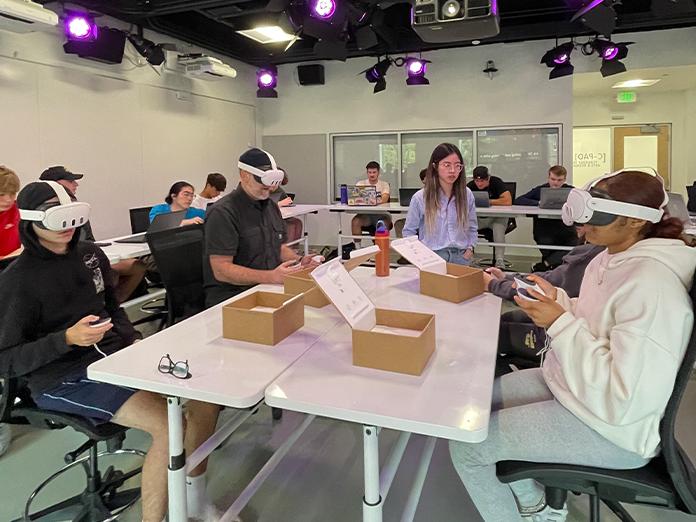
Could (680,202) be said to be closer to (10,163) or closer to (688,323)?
(688,323)

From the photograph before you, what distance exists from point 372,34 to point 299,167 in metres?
3.46

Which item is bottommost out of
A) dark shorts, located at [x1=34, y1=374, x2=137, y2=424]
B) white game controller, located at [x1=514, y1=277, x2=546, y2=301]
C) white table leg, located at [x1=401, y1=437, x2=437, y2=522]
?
white table leg, located at [x1=401, y1=437, x2=437, y2=522]

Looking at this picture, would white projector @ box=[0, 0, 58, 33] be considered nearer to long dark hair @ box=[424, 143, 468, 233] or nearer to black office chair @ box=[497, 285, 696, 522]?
long dark hair @ box=[424, 143, 468, 233]

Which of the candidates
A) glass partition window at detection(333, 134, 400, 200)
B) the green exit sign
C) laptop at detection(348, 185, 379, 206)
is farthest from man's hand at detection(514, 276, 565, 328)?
the green exit sign

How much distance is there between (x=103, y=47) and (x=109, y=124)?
84 centimetres

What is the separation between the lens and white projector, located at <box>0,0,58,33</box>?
387cm

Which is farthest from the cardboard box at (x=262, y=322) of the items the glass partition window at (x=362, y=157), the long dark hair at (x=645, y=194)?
the glass partition window at (x=362, y=157)

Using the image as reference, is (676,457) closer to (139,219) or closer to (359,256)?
(359,256)

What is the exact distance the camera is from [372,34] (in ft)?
18.6

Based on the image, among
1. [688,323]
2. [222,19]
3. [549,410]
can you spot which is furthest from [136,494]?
[222,19]

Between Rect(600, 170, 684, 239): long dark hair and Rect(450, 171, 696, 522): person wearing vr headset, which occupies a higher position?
Rect(600, 170, 684, 239): long dark hair

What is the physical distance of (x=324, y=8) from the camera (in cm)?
475

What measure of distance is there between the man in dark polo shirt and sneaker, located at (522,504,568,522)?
130 cm

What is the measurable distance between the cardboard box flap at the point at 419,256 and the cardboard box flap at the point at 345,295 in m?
0.63
